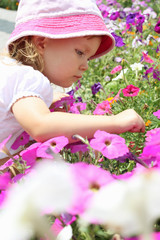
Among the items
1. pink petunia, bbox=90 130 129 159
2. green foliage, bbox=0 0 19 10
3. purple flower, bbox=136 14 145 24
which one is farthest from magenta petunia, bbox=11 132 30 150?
green foliage, bbox=0 0 19 10

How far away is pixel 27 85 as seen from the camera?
1.22m

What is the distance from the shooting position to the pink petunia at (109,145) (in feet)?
2.45

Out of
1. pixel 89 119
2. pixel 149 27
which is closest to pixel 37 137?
pixel 89 119

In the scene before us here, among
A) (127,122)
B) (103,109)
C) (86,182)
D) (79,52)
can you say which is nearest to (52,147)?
(127,122)

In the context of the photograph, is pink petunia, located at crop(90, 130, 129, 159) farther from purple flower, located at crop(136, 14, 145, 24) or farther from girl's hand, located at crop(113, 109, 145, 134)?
purple flower, located at crop(136, 14, 145, 24)

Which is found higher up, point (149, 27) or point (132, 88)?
point (132, 88)

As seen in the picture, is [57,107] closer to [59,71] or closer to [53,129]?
[59,71]

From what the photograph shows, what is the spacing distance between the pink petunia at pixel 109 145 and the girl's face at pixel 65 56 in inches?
25.3

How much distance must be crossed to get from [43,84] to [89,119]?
31 cm

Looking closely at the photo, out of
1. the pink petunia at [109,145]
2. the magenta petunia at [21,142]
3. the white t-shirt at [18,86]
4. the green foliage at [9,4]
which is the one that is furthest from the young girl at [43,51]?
the green foliage at [9,4]

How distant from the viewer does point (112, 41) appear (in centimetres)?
176

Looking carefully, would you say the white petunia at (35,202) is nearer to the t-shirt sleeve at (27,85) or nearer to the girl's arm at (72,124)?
the girl's arm at (72,124)

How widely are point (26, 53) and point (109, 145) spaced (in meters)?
0.85

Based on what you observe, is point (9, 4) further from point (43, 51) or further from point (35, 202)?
point (35, 202)
